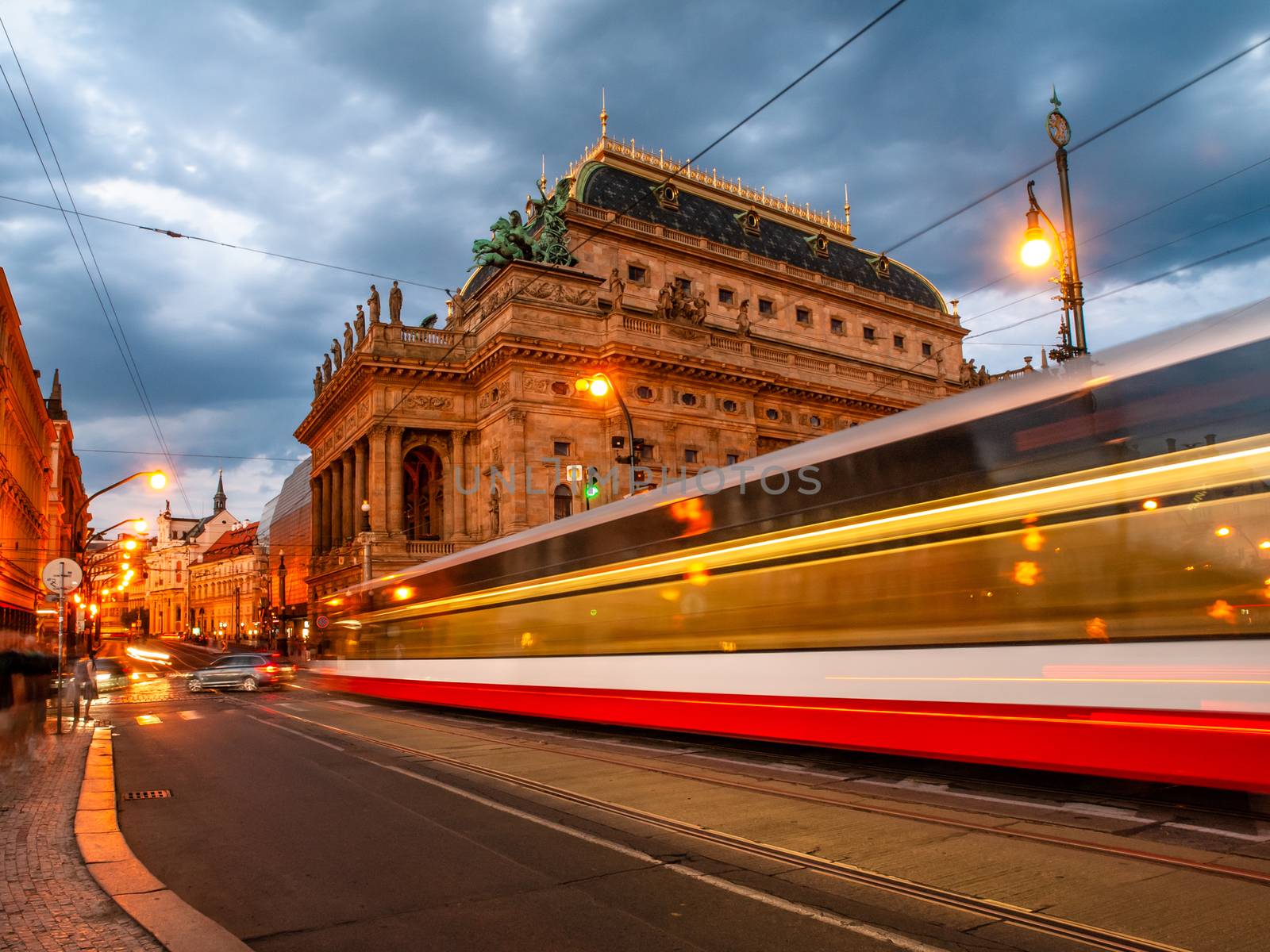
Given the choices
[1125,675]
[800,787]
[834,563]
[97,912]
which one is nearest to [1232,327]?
[1125,675]

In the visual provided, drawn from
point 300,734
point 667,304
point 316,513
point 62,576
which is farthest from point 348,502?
point 300,734

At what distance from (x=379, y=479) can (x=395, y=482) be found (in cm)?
87

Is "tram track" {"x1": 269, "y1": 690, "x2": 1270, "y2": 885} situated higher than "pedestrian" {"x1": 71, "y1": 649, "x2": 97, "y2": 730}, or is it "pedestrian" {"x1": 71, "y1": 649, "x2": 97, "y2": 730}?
"pedestrian" {"x1": 71, "y1": 649, "x2": 97, "y2": 730}

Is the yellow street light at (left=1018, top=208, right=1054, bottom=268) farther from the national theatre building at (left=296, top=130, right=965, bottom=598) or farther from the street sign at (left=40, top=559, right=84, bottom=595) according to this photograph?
the national theatre building at (left=296, top=130, right=965, bottom=598)

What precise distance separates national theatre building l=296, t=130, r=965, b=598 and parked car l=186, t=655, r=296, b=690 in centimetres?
1183

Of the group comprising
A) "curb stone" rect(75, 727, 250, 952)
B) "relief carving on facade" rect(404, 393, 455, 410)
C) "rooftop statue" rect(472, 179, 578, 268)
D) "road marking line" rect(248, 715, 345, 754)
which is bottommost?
"road marking line" rect(248, 715, 345, 754)

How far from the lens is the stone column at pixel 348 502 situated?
165 ft

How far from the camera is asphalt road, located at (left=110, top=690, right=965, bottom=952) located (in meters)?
4.77

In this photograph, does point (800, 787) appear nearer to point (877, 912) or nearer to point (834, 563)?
point (834, 563)

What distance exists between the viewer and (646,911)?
201 inches

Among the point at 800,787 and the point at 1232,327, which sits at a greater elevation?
the point at 1232,327

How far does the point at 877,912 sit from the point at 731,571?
218 inches

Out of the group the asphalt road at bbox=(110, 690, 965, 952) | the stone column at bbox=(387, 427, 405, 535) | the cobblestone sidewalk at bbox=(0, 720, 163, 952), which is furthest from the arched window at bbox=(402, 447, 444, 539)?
the asphalt road at bbox=(110, 690, 965, 952)

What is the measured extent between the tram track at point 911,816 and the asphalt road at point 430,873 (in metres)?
1.74
